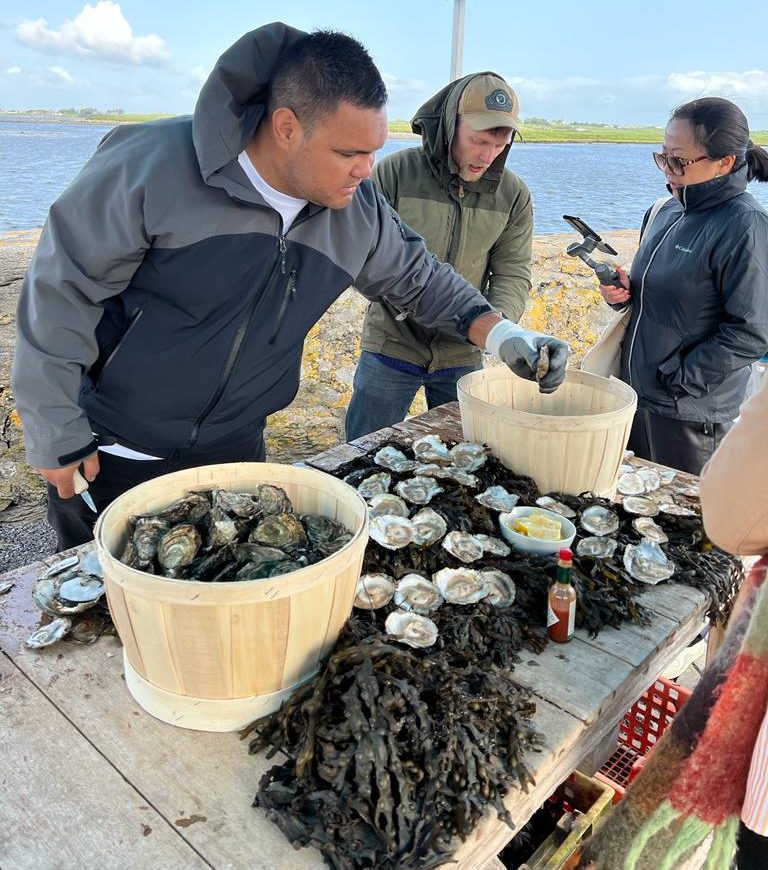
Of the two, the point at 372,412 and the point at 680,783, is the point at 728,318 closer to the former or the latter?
the point at 372,412

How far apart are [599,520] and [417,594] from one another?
2.19 ft

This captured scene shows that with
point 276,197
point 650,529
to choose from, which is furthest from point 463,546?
point 276,197

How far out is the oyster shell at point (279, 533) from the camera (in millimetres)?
1382

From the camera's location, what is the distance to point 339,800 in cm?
107

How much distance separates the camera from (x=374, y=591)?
1.52 metres

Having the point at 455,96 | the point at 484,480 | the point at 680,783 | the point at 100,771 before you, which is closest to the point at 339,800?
the point at 100,771

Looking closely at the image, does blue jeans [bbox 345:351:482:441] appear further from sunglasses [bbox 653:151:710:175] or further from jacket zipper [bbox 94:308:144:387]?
jacket zipper [bbox 94:308:144:387]

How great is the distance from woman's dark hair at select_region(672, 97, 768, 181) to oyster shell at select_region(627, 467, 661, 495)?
55.9 inches

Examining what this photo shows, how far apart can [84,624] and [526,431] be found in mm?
1300

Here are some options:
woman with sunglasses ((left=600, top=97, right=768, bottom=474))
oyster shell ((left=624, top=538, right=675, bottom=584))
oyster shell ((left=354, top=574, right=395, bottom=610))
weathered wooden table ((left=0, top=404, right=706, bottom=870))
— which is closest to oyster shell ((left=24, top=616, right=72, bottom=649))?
weathered wooden table ((left=0, top=404, right=706, bottom=870))

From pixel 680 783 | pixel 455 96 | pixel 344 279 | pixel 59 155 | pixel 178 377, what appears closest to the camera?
pixel 680 783

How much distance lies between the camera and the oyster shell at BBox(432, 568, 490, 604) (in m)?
1.55

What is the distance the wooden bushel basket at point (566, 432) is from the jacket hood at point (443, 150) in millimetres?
1184

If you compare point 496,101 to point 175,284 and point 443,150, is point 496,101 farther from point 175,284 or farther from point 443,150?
point 175,284
